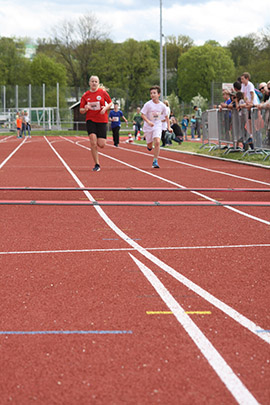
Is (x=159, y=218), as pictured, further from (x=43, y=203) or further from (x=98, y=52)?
(x=98, y=52)

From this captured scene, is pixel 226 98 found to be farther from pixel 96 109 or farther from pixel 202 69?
pixel 202 69

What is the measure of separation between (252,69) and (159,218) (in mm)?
73421

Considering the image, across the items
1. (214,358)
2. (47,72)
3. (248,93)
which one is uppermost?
(47,72)

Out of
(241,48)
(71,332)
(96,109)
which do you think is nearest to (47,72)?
(241,48)

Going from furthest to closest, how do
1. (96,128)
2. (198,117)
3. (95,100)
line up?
(198,117)
(96,128)
(95,100)

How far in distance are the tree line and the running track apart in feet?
222

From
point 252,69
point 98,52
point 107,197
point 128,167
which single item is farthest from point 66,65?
point 107,197

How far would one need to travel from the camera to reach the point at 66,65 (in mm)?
94688

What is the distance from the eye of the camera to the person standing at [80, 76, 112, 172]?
566 inches

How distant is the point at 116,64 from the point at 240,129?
74143 mm

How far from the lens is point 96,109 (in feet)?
47.6

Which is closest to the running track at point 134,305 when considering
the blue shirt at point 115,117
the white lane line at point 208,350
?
the white lane line at point 208,350

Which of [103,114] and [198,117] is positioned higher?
[198,117]

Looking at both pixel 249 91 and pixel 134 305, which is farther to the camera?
pixel 249 91
